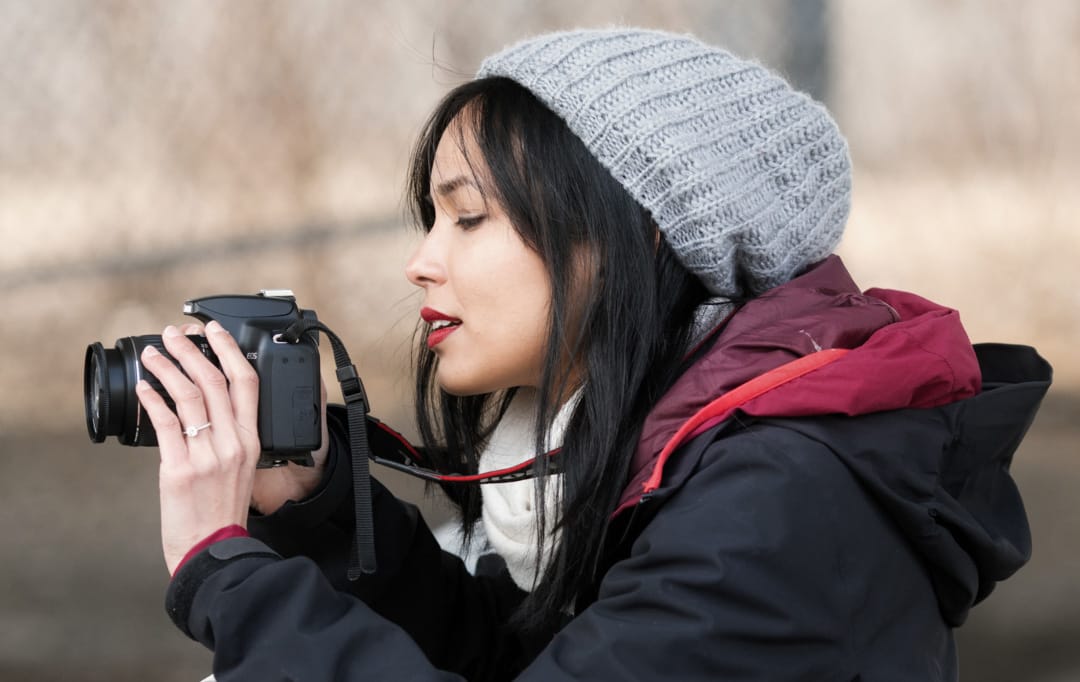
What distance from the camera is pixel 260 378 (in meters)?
0.75

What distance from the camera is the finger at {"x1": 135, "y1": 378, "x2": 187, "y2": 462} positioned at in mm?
706

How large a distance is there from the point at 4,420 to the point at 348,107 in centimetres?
58

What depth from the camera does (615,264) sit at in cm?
76

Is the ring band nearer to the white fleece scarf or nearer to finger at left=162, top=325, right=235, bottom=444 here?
finger at left=162, top=325, right=235, bottom=444

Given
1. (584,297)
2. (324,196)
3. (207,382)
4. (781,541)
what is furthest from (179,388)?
(324,196)

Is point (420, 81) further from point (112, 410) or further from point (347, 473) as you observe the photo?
point (112, 410)

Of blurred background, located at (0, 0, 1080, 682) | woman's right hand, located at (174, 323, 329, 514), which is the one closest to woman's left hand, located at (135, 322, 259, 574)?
woman's right hand, located at (174, 323, 329, 514)

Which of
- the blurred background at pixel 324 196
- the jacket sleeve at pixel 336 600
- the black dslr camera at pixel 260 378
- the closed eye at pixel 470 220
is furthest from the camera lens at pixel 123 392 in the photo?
the blurred background at pixel 324 196

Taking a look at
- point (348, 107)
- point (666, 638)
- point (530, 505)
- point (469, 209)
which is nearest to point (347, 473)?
point (530, 505)

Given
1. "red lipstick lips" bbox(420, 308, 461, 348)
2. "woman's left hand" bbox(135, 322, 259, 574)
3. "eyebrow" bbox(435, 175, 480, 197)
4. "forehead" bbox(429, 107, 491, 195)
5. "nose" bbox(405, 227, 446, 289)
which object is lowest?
"woman's left hand" bbox(135, 322, 259, 574)

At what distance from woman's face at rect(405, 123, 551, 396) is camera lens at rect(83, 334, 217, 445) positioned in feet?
0.58

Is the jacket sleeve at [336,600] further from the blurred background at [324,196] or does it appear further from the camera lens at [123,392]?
the blurred background at [324,196]

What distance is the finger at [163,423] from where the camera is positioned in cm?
71

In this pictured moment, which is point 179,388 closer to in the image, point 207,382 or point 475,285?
point 207,382
